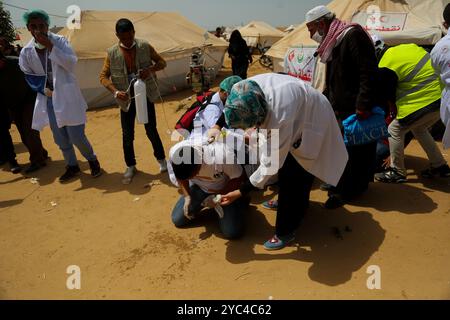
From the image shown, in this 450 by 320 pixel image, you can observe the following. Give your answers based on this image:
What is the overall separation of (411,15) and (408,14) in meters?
0.06

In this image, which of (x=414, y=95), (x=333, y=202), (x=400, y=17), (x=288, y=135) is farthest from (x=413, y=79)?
(x=400, y=17)

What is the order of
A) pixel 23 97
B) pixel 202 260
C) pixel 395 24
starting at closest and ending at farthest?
pixel 202 260 → pixel 23 97 → pixel 395 24

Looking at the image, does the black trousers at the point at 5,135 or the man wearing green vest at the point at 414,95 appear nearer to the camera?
the man wearing green vest at the point at 414,95

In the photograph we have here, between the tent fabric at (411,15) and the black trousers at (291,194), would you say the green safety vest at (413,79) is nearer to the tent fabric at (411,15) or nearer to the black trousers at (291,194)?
the black trousers at (291,194)

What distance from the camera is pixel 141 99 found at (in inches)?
151

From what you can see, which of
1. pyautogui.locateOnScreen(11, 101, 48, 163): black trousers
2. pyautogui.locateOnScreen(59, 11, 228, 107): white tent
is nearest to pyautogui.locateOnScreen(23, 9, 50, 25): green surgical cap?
pyautogui.locateOnScreen(11, 101, 48, 163): black trousers

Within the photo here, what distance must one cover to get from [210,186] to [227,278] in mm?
839

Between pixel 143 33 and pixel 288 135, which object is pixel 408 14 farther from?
pixel 143 33

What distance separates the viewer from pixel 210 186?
9.86ft

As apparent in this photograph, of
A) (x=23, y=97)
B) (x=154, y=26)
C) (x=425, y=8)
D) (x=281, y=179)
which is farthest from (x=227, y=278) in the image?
(x=154, y=26)

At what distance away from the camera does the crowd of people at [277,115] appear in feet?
7.38

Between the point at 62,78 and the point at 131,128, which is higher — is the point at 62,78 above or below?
above

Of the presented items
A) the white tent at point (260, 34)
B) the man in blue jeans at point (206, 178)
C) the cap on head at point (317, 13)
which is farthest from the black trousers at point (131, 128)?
the white tent at point (260, 34)
